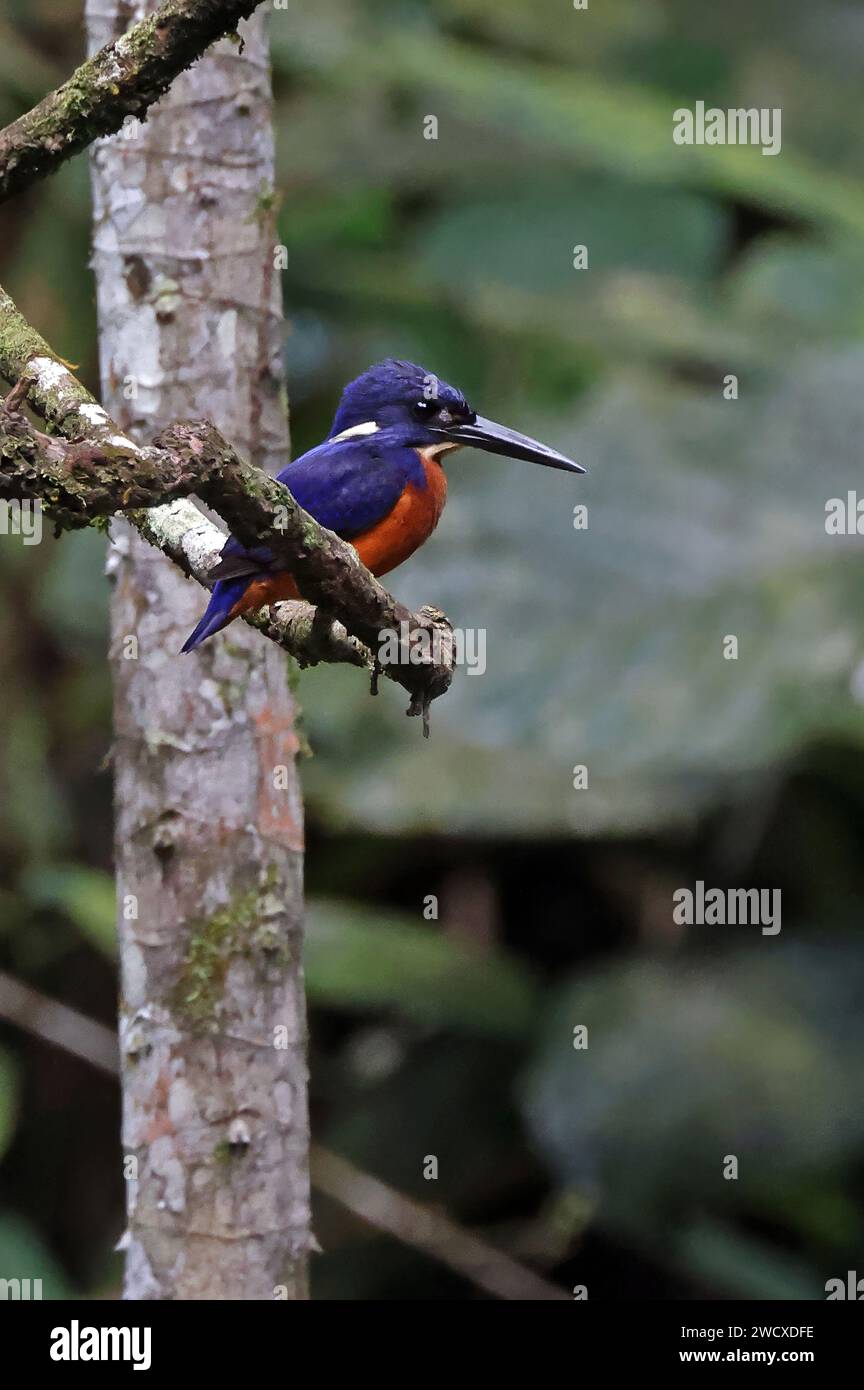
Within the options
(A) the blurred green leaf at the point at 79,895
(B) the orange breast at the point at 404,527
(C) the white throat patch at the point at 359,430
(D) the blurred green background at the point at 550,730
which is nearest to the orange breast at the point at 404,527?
(B) the orange breast at the point at 404,527

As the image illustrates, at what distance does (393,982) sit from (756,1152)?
1.11 metres

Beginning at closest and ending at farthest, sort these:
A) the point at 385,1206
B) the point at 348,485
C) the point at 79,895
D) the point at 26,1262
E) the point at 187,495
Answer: the point at 187,495, the point at 348,485, the point at 26,1262, the point at 79,895, the point at 385,1206

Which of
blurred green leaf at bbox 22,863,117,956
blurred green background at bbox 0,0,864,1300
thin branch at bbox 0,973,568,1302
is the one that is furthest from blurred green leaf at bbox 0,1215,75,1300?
blurred green leaf at bbox 22,863,117,956

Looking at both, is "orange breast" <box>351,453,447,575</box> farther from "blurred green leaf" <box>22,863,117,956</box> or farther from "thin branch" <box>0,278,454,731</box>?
"blurred green leaf" <box>22,863,117,956</box>

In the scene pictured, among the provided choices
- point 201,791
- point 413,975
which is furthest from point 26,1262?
point 201,791

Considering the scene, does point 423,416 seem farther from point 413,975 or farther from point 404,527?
point 413,975

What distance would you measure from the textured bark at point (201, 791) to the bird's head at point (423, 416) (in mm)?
305

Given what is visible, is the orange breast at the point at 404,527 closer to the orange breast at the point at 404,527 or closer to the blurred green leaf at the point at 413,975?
the orange breast at the point at 404,527

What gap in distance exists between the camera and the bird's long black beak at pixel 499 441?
9.64 ft

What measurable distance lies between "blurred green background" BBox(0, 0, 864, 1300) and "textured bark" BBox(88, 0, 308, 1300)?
1602mm

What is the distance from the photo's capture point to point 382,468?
9.28 ft

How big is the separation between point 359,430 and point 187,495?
1.19 m

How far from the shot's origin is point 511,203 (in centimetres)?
682

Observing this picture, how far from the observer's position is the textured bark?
10.3 ft
